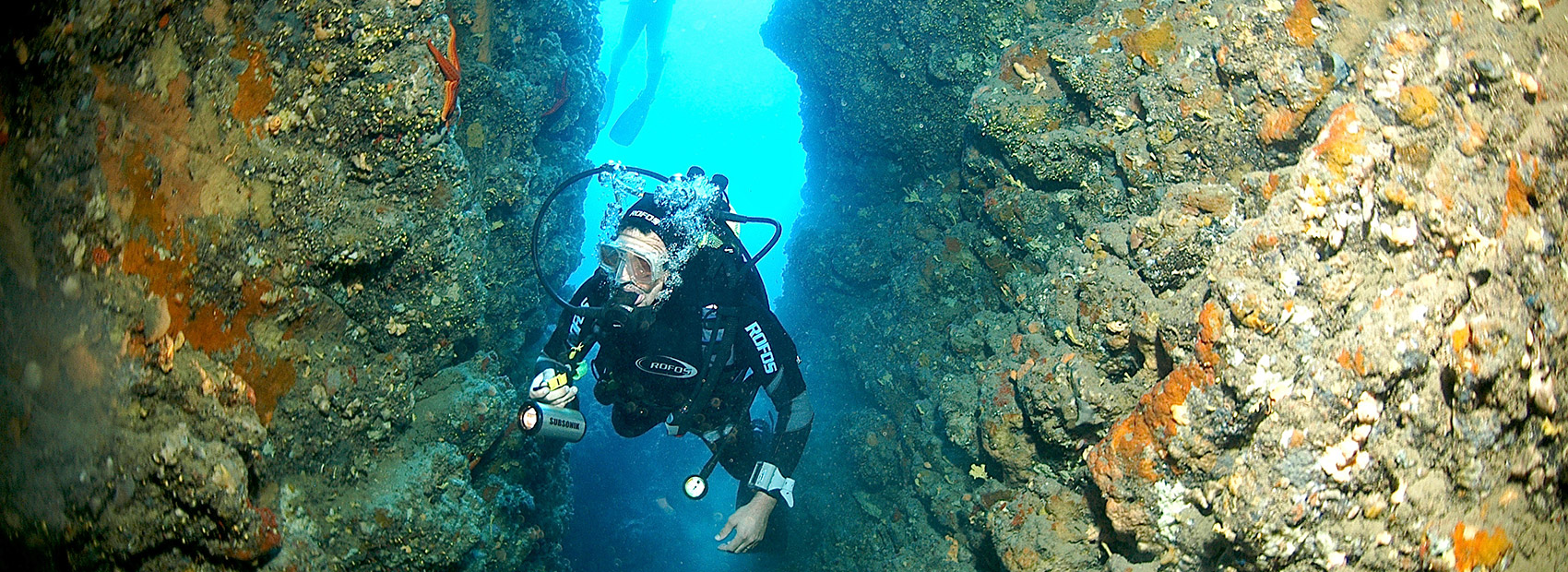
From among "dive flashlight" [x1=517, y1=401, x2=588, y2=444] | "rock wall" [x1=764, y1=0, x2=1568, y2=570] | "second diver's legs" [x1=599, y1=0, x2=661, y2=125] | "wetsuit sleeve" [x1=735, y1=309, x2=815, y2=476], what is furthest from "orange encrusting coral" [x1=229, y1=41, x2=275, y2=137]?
"second diver's legs" [x1=599, y1=0, x2=661, y2=125]

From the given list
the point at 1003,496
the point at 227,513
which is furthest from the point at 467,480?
the point at 1003,496

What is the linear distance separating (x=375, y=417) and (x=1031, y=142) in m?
3.58

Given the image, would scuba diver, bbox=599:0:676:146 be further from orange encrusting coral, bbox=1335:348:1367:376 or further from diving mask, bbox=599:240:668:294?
orange encrusting coral, bbox=1335:348:1367:376

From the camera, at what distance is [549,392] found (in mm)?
3850

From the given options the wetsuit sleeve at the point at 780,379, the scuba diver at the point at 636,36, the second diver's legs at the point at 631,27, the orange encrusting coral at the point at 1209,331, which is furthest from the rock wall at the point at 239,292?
the second diver's legs at the point at 631,27

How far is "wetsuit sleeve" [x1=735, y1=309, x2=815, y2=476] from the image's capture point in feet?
13.5

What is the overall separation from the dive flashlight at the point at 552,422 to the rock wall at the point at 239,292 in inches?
11.3

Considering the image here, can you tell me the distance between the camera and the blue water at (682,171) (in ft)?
29.2

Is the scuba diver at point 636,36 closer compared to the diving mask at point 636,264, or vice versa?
the diving mask at point 636,264

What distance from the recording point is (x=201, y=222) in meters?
2.20

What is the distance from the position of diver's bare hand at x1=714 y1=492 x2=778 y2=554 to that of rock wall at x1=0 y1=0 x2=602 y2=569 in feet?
4.53

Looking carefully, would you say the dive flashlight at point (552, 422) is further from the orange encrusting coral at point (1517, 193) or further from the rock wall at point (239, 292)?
the orange encrusting coral at point (1517, 193)

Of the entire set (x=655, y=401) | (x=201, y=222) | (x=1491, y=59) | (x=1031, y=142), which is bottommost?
(x=655, y=401)

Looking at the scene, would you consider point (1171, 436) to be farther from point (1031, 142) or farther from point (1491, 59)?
point (1031, 142)
